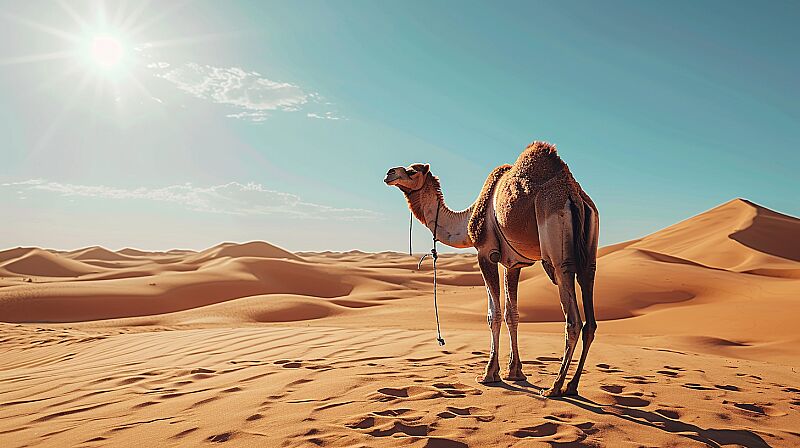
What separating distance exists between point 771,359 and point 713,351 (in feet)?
3.47

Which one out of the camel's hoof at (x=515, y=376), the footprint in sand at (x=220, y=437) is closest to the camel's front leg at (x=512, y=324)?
the camel's hoof at (x=515, y=376)

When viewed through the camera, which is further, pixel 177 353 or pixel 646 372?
pixel 177 353

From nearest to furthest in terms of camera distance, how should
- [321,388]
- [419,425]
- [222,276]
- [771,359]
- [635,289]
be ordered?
[419,425] < [321,388] < [771,359] < [635,289] < [222,276]

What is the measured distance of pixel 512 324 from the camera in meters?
5.83

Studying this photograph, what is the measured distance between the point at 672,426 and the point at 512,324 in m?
2.07

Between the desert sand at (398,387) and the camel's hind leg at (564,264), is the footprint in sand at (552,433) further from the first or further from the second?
the camel's hind leg at (564,264)

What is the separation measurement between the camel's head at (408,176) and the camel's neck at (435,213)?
0.28 ft

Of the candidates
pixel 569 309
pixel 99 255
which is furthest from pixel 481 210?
pixel 99 255

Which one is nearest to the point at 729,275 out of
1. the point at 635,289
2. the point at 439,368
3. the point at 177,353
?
the point at 635,289

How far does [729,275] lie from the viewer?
74.3 ft

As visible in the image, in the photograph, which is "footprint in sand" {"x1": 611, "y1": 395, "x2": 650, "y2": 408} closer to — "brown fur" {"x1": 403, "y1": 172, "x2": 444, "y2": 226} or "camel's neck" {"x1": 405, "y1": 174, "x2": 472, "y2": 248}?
"camel's neck" {"x1": 405, "y1": 174, "x2": 472, "y2": 248}

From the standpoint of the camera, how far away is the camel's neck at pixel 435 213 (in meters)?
6.31

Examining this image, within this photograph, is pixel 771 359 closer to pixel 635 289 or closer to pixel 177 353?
pixel 635 289

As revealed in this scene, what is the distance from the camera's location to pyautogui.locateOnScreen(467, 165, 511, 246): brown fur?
587cm
